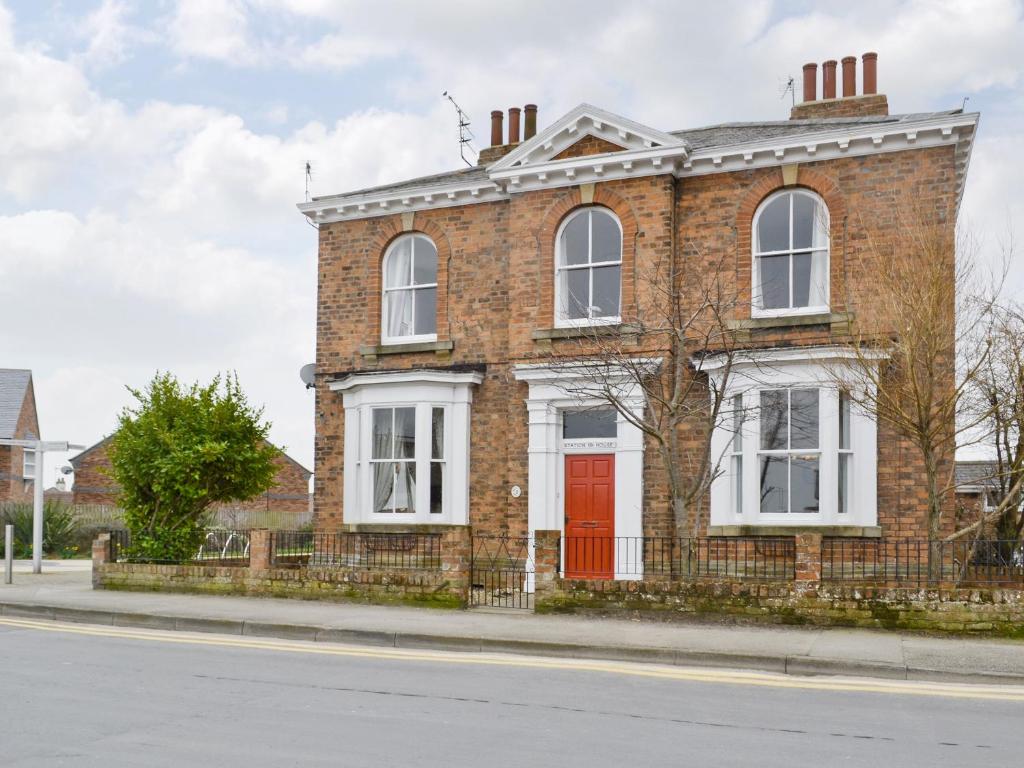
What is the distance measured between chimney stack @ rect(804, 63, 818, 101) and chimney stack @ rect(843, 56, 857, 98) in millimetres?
613

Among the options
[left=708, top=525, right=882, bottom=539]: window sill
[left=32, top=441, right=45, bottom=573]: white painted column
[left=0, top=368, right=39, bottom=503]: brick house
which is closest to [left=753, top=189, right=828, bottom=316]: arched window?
[left=708, top=525, right=882, bottom=539]: window sill

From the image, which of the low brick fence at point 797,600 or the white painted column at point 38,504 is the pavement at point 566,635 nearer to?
the low brick fence at point 797,600

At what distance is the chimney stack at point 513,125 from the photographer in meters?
22.8

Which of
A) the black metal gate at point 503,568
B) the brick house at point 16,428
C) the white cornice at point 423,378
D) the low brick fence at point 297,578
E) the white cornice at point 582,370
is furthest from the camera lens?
the brick house at point 16,428

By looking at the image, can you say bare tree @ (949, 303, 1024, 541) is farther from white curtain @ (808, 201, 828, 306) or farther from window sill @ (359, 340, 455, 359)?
window sill @ (359, 340, 455, 359)

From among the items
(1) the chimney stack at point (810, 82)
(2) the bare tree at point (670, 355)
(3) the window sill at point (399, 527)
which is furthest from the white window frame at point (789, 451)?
(1) the chimney stack at point (810, 82)

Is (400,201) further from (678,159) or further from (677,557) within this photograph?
Answer: (677,557)

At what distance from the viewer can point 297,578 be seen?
15.8 metres

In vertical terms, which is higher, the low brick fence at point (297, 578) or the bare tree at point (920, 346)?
the bare tree at point (920, 346)

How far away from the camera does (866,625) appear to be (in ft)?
41.6

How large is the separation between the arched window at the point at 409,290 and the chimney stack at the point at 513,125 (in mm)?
4025

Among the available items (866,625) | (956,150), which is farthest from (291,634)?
(956,150)

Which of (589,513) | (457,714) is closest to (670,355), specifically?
(589,513)

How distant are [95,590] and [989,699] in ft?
44.9
